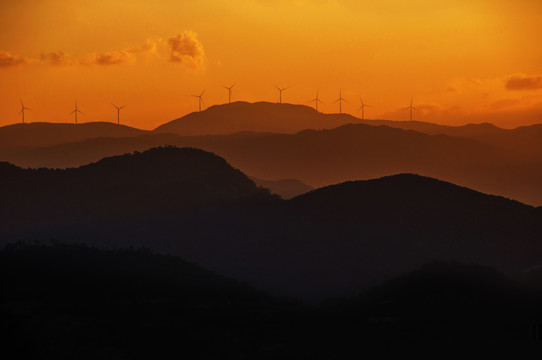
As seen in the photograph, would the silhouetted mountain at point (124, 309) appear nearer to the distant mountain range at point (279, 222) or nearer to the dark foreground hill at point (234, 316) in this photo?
the dark foreground hill at point (234, 316)

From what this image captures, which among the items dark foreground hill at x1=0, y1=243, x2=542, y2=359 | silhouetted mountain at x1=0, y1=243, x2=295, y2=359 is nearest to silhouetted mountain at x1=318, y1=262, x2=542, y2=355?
dark foreground hill at x1=0, y1=243, x2=542, y2=359

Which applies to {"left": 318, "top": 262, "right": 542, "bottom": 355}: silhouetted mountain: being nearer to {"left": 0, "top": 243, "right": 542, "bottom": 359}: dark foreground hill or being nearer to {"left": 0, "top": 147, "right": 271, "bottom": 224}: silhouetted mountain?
{"left": 0, "top": 243, "right": 542, "bottom": 359}: dark foreground hill

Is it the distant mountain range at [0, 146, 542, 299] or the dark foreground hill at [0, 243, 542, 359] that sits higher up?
the distant mountain range at [0, 146, 542, 299]

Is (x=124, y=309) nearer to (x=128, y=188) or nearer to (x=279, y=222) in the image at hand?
(x=279, y=222)

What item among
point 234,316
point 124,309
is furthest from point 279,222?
point 234,316

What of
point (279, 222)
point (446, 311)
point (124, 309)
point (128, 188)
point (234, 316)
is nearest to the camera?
point (446, 311)

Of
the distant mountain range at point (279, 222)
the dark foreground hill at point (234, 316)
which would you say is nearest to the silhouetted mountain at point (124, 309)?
the dark foreground hill at point (234, 316)
